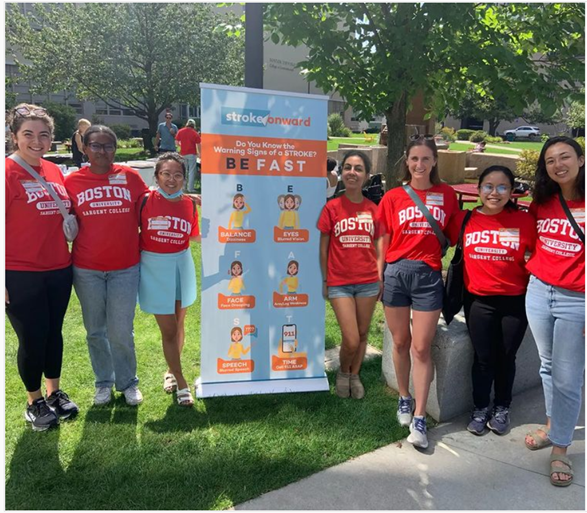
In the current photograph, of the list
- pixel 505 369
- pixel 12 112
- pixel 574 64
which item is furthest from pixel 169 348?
pixel 574 64

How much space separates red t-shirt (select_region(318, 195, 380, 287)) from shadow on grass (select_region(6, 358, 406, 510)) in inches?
38.4

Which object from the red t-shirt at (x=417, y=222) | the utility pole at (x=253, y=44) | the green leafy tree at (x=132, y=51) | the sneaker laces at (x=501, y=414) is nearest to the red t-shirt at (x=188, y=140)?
the utility pole at (x=253, y=44)

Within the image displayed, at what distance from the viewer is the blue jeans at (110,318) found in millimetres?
3295

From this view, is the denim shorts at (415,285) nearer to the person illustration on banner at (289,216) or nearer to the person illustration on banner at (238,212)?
the person illustration on banner at (289,216)

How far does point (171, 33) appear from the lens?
2322 centimetres

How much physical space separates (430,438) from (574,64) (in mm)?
3224

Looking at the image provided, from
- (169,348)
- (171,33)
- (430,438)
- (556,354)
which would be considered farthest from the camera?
(171,33)

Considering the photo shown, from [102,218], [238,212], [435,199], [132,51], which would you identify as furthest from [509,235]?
[132,51]

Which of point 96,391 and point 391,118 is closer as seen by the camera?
point 96,391

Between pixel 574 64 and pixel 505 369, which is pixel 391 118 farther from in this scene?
pixel 505 369

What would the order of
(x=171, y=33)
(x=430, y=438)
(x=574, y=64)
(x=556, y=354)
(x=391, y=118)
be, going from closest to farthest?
(x=556, y=354) → (x=430, y=438) → (x=574, y=64) → (x=391, y=118) → (x=171, y=33)

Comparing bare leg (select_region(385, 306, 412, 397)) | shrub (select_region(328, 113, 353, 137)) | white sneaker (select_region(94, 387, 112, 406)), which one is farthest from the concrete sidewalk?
shrub (select_region(328, 113, 353, 137))

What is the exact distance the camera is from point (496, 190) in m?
3.03

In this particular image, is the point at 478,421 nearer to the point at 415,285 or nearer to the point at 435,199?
the point at 415,285
